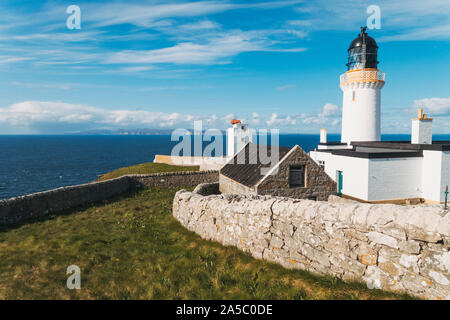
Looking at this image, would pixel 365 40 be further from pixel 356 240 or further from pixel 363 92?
pixel 356 240

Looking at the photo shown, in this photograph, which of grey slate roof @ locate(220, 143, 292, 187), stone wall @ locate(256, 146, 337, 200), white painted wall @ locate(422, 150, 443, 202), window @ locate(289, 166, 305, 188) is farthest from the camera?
white painted wall @ locate(422, 150, 443, 202)

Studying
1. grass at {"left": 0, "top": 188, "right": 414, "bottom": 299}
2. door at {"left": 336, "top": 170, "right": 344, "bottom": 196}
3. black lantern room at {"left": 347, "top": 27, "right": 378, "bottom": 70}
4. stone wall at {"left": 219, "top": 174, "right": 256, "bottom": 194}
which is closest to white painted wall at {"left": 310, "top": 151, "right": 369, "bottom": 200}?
door at {"left": 336, "top": 170, "right": 344, "bottom": 196}

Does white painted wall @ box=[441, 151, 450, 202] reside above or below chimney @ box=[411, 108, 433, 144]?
below

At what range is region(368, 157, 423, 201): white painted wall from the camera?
20.5 m

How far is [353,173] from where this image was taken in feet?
70.8

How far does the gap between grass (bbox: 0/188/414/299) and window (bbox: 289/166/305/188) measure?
663cm

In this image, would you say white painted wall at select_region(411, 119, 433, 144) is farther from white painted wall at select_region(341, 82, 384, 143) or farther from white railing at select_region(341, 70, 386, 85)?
white railing at select_region(341, 70, 386, 85)

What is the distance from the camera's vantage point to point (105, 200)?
20.1 m

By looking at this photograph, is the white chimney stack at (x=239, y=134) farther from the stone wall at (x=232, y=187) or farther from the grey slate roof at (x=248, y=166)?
the stone wall at (x=232, y=187)

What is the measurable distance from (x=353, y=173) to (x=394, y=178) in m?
2.81

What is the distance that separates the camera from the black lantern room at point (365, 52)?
29.4 m

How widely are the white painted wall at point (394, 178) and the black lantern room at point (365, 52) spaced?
12.9 meters

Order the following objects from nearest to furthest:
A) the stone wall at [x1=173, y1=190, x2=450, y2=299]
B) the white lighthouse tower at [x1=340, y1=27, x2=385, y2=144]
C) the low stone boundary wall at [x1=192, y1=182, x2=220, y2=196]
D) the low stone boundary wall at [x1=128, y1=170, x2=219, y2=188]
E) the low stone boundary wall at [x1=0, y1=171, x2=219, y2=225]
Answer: the stone wall at [x1=173, y1=190, x2=450, y2=299]
the low stone boundary wall at [x1=0, y1=171, x2=219, y2=225]
the low stone boundary wall at [x1=192, y1=182, x2=220, y2=196]
the low stone boundary wall at [x1=128, y1=170, x2=219, y2=188]
the white lighthouse tower at [x1=340, y1=27, x2=385, y2=144]
